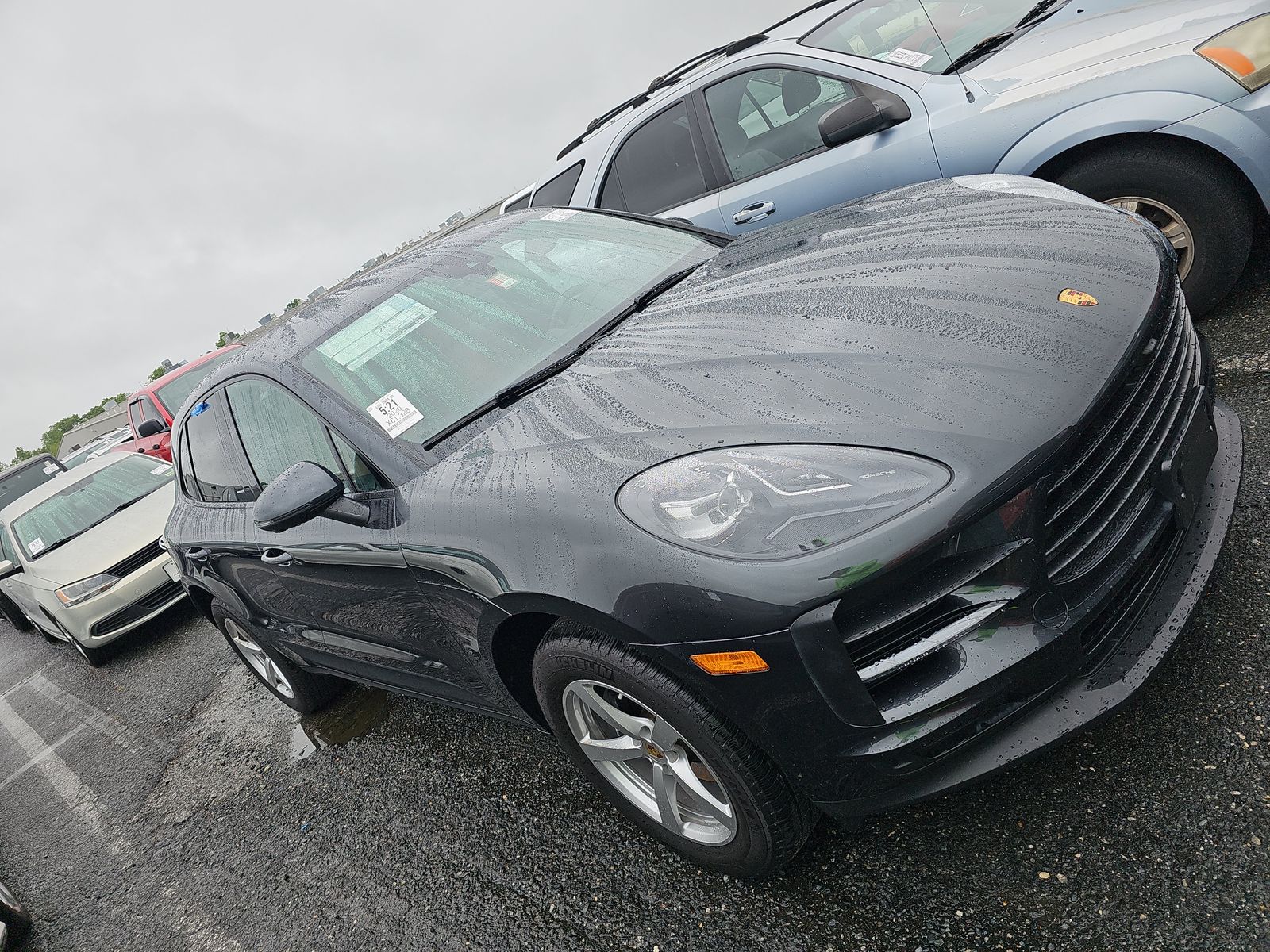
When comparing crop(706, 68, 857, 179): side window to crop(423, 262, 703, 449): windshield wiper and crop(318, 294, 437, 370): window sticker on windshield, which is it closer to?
crop(423, 262, 703, 449): windshield wiper

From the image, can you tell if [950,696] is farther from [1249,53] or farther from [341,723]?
[341,723]

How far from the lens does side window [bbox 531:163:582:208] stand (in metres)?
4.74

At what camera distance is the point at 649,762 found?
6.25ft

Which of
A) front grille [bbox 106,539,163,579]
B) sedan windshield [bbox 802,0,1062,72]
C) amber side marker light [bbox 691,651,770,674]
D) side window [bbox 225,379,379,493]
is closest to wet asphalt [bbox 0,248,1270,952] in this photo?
amber side marker light [bbox 691,651,770,674]

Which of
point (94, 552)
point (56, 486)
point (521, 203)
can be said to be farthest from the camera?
point (56, 486)

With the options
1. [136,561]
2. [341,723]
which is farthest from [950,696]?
[136,561]

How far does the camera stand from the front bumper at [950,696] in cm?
143

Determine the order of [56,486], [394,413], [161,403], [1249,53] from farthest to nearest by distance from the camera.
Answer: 1. [161,403]
2. [56,486]
3. [1249,53]
4. [394,413]

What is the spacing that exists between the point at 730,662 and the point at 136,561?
19.6 ft

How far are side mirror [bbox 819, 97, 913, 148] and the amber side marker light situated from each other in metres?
2.84

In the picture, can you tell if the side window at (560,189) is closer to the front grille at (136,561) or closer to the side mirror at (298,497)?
the side mirror at (298,497)

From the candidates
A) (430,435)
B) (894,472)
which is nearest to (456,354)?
(430,435)

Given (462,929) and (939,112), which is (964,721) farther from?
(939,112)

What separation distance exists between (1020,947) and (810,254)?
5.99 feet
